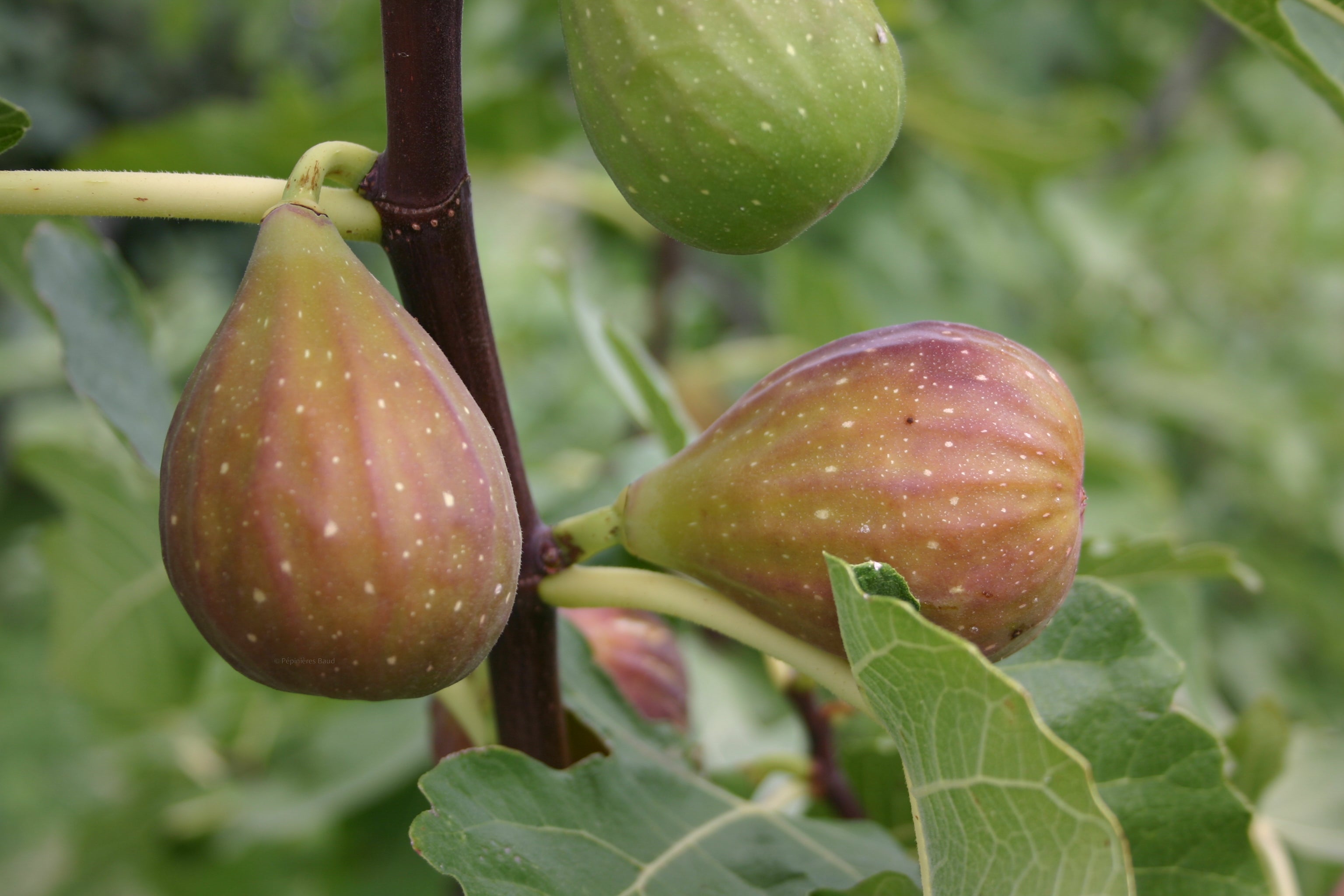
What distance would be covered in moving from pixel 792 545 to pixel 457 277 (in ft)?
0.71

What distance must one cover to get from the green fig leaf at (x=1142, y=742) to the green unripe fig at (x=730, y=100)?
1.17ft

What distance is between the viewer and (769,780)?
1069mm

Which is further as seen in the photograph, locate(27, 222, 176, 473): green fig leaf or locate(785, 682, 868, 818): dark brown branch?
locate(785, 682, 868, 818): dark brown branch

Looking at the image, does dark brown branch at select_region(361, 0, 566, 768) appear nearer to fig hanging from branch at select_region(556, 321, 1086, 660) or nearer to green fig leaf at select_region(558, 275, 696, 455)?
fig hanging from branch at select_region(556, 321, 1086, 660)

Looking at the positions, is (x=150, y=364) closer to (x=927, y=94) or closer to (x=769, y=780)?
(x=769, y=780)

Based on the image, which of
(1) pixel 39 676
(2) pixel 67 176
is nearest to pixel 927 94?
(2) pixel 67 176

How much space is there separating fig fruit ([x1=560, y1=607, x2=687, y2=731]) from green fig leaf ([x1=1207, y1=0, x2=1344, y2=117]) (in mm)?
584

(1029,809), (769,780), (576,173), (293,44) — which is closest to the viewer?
(1029,809)

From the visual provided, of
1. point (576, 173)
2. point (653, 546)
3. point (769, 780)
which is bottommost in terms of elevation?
point (769, 780)

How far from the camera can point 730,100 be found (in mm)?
482

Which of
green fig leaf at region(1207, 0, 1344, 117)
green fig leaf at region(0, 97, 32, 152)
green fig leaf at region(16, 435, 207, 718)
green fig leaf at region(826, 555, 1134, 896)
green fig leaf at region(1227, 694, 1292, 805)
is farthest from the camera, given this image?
green fig leaf at region(16, 435, 207, 718)

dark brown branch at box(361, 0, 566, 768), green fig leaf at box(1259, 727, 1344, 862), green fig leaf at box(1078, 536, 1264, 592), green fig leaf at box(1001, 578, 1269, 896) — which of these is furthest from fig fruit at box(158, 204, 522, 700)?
green fig leaf at box(1259, 727, 1344, 862)

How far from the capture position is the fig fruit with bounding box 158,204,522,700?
1.48ft

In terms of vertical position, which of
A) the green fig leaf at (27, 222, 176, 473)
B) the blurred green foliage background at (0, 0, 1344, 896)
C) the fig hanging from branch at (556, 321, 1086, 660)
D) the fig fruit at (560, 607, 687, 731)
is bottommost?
the blurred green foliage background at (0, 0, 1344, 896)
